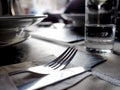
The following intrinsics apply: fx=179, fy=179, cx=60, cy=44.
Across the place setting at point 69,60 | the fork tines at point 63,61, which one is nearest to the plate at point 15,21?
the place setting at point 69,60

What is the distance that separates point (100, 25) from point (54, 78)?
31 cm

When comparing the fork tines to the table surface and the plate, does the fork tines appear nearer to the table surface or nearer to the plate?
the table surface

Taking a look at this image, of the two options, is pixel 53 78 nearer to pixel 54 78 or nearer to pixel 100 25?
pixel 54 78

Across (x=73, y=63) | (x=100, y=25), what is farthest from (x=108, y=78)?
(x=100, y=25)

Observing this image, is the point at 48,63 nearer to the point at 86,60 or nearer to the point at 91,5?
the point at 86,60

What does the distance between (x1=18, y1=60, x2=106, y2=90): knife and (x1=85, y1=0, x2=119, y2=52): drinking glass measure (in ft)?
0.49

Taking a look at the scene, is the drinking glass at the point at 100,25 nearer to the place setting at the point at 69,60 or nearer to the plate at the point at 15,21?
the place setting at the point at 69,60

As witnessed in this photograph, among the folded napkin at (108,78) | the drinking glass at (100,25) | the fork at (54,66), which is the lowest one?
the folded napkin at (108,78)

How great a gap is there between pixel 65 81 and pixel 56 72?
38mm

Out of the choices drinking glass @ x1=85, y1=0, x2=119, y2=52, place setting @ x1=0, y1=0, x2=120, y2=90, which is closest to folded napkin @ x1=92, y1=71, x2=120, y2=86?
place setting @ x1=0, y1=0, x2=120, y2=90

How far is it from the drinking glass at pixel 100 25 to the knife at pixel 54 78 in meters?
0.15

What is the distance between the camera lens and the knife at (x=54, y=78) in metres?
0.29

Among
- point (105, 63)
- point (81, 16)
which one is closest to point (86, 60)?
point (105, 63)

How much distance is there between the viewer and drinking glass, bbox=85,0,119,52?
1.73ft
